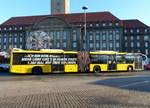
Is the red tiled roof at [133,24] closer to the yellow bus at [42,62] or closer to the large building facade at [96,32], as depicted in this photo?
the large building facade at [96,32]

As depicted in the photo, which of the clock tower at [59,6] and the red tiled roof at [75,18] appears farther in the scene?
the clock tower at [59,6]

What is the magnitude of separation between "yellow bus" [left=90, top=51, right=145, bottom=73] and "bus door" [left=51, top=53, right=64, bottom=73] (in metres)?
3.90

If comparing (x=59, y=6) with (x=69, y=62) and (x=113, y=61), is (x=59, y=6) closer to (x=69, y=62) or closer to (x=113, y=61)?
(x=113, y=61)

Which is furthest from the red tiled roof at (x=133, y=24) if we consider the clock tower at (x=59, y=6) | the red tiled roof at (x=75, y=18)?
the clock tower at (x=59, y=6)

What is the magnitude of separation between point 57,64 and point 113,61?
747cm

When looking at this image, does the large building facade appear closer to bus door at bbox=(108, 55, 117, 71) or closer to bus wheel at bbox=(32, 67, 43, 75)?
bus door at bbox=(108, 55, 117, 71)

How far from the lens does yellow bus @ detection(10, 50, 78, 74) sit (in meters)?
15.3

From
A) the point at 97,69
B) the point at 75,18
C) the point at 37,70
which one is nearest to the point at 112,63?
the point at 97,69

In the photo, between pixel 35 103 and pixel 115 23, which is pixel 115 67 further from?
pixel 115 23

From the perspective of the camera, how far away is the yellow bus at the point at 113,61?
1816cm

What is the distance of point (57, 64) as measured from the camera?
16719 mm

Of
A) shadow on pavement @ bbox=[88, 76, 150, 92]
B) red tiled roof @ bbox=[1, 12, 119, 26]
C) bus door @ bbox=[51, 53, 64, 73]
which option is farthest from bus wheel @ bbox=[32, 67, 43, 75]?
red tiled roof @ bbox=[1, 12, 119, 26]

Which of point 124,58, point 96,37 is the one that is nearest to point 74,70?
point 124,58

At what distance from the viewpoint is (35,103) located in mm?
5773
